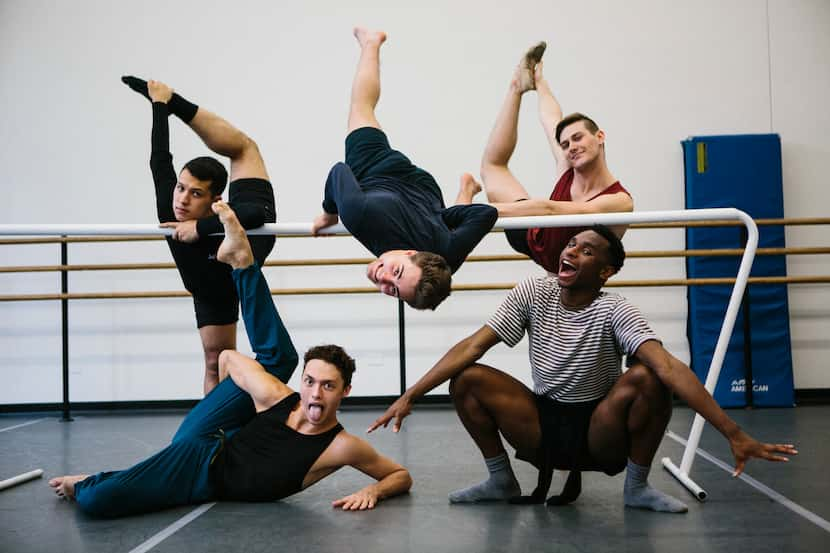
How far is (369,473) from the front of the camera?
91.6 inches

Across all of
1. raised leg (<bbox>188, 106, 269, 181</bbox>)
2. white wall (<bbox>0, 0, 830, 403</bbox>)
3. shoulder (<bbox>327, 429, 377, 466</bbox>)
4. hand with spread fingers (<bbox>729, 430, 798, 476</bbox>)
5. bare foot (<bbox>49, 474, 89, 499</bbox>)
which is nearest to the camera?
hand with spread fingers (<bbox>729, 430, 798, 476</bbox>)

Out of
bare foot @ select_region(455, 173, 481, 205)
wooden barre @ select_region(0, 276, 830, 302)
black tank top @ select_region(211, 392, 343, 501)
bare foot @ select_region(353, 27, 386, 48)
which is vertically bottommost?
black tank top @ select_region(211, 392, 343, 501)

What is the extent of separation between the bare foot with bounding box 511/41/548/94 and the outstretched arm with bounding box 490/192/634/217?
2.21 ft

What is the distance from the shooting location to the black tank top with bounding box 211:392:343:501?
224 centimetres

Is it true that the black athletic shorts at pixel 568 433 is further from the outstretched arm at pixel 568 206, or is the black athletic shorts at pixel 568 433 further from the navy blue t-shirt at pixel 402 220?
the outstretched arm at pixel 568 206

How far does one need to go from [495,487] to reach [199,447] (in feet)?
3.13

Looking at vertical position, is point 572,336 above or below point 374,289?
below

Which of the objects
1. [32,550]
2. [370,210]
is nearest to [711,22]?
[370,210]

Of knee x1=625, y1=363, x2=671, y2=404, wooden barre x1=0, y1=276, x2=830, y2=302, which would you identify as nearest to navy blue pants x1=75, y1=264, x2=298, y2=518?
knee x1=625, y1=363, x2=671, y2=404

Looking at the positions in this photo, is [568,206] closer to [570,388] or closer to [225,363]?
[570,388]

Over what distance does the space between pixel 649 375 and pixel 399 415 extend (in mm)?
708

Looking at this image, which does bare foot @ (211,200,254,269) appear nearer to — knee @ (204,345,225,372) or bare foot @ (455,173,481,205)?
knee @ (204,345,225,372)

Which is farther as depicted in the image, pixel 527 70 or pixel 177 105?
pixel 527 70

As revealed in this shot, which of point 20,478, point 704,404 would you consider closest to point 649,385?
point 704,404
